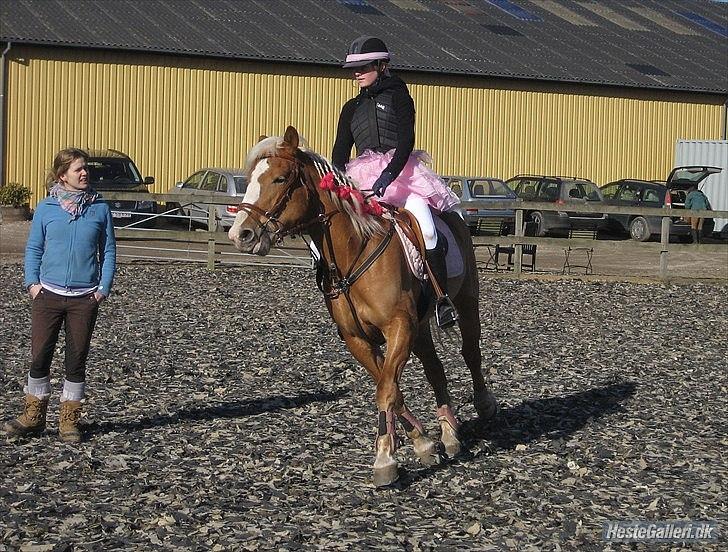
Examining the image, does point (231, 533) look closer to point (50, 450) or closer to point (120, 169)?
point (50, 450)

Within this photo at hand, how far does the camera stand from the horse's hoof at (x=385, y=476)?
7496 millimetres

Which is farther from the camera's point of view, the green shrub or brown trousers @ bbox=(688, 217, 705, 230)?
the green shrub

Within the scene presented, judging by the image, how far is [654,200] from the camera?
34344 millimetres

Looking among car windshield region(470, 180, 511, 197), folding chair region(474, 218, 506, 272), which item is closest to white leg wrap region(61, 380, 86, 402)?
folding chair region(474, 218, 506, 272)

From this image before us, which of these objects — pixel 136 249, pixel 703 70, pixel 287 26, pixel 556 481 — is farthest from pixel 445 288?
pixel 703 70

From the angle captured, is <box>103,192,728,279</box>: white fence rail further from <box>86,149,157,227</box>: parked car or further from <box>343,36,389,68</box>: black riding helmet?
<box>343,36,389,68</box>: black riding helmet

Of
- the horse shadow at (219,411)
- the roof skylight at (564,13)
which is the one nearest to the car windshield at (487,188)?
the roof skylight at (564,13)

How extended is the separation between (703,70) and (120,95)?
2067 cm

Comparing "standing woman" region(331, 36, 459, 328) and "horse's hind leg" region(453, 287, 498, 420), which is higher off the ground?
"standing woman" region(331, 36, 459, 328)

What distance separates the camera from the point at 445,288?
8.58m

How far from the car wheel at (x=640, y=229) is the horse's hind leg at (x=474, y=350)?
78.4ft

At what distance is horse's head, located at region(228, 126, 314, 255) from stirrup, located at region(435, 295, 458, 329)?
Answer: 4.11 feet

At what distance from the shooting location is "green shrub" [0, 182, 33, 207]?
3247cm

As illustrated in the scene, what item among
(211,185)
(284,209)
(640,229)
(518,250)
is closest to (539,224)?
(640,229)
